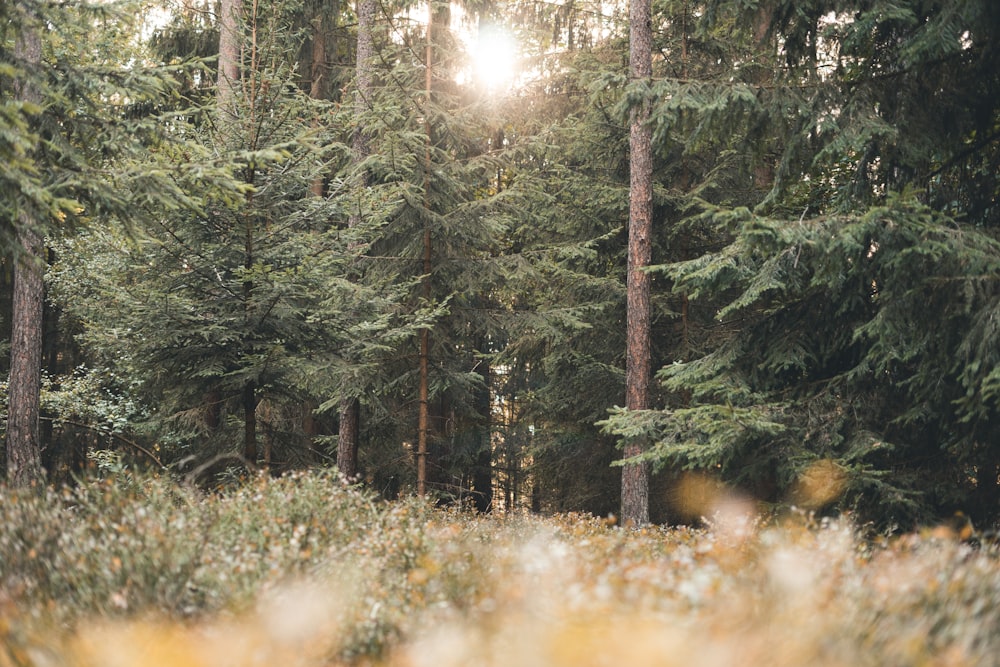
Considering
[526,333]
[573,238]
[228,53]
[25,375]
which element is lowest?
[25,375]

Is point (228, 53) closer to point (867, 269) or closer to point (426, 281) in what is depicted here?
point (426, 281)

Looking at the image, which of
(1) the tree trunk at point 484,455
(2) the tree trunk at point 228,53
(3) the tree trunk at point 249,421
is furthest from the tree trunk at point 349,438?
(2) the tree trunk at point 228,53

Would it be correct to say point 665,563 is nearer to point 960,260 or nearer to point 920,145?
point 960,260

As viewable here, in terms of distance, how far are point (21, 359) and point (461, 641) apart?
10.3 metres

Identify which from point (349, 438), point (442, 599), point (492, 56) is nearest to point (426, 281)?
point (349, 438)

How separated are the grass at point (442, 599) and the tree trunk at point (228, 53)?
20.9 feet

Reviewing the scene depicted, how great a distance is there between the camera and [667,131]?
8.54 metres

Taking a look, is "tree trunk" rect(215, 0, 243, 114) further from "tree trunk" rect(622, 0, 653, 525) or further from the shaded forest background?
"tree trunk" rect(622, 0, 653, 525)

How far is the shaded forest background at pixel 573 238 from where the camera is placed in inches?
284

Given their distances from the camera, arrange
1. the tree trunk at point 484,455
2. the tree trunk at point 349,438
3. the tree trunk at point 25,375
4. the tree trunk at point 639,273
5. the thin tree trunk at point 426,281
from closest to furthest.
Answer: the tree trunk at point 25,375, the tree trunk at point 639,273, the thin tree trunk at point 426,281, the tree trunk at point 349,438, the tree trunk at point 484,455

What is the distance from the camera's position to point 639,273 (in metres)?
12.1

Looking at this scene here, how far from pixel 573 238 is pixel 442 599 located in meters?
11.6

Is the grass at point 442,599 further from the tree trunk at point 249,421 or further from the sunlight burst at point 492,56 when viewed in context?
the sunlight burst at point 492,56

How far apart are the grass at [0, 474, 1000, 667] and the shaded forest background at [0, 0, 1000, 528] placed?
2422 mm
